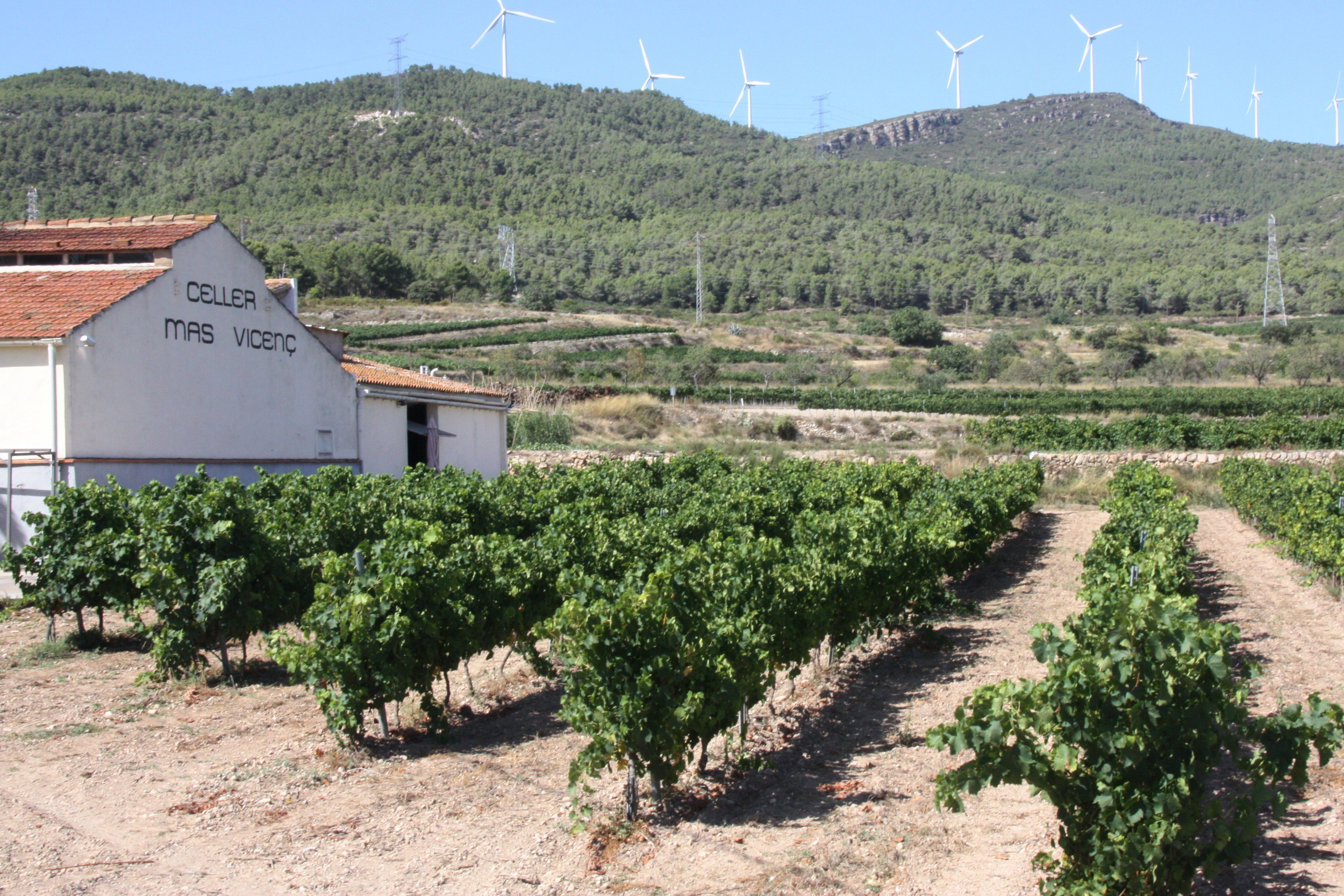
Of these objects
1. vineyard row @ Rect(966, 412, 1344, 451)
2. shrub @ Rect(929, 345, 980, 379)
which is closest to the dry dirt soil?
vineyard row @ Rect(966, 412, 1344, 451)

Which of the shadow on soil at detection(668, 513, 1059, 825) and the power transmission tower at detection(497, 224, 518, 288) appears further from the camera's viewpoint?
the power transmission tower at detection(497, 224, 518, 288)

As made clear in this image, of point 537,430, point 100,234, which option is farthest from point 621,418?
point 100,234

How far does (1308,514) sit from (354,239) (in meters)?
94.7

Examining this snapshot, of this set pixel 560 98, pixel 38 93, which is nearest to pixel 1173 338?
pixel 560 98

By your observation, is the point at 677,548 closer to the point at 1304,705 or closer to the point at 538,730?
the point at 538,730

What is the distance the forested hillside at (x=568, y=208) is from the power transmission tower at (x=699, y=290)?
1.32 metres

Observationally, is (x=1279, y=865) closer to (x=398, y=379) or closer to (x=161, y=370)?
(x=161, y=370)

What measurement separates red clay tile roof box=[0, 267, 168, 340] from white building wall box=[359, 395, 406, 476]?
19.1 ft

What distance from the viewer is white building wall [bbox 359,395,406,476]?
2191 cm

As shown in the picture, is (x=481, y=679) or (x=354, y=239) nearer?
(x=481, y=679)

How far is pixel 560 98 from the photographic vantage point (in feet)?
527

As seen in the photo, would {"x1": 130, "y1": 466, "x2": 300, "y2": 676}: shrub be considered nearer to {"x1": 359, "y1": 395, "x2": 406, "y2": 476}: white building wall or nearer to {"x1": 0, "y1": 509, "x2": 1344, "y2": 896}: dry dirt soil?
{"x1": 0, "y1": 509, "x2": 1344, "y2": 896}: dry dirt soil

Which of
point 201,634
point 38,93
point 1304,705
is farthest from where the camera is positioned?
point 38,93

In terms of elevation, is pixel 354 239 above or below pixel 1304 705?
above
